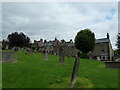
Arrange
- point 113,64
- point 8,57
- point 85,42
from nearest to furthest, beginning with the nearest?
1. point 8,57
2. point 113,64
3. point 85,42

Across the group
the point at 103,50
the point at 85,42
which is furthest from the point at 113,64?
the point at 103,50

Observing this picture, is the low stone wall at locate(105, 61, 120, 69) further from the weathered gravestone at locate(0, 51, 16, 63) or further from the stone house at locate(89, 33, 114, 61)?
the stone house at locate(89, 33, 114, 61)

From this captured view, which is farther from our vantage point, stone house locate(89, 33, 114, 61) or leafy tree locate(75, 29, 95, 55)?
stone house locate(89, 33, 114, 61)

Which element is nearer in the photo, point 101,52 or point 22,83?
point 22,83

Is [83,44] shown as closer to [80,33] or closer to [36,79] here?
[80,33]

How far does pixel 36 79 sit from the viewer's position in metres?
10.9

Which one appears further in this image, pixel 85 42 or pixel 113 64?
pixel 85 42

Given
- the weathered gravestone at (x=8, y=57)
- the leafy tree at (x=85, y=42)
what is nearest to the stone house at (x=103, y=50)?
the leafy tree at (x=85, y=42)

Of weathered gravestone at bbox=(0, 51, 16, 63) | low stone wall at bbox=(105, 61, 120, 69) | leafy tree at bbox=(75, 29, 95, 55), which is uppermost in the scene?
leafy tree at bbox=(75, 29, 95, 55)

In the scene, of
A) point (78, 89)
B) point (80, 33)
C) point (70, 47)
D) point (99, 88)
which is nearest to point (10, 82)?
point (78, 89)

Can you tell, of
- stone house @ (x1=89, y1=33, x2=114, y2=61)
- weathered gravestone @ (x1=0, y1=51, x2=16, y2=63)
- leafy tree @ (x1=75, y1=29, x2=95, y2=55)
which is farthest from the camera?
stone house @ (x1=89, y1=33, x2=114, y2=61)

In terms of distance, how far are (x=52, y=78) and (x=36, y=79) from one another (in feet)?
4.30

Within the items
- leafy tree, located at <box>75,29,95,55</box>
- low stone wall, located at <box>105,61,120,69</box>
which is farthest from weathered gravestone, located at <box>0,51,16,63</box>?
leafy tree, located at <box>75,29,95,55</box>

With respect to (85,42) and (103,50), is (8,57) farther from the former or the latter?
(103,50)
